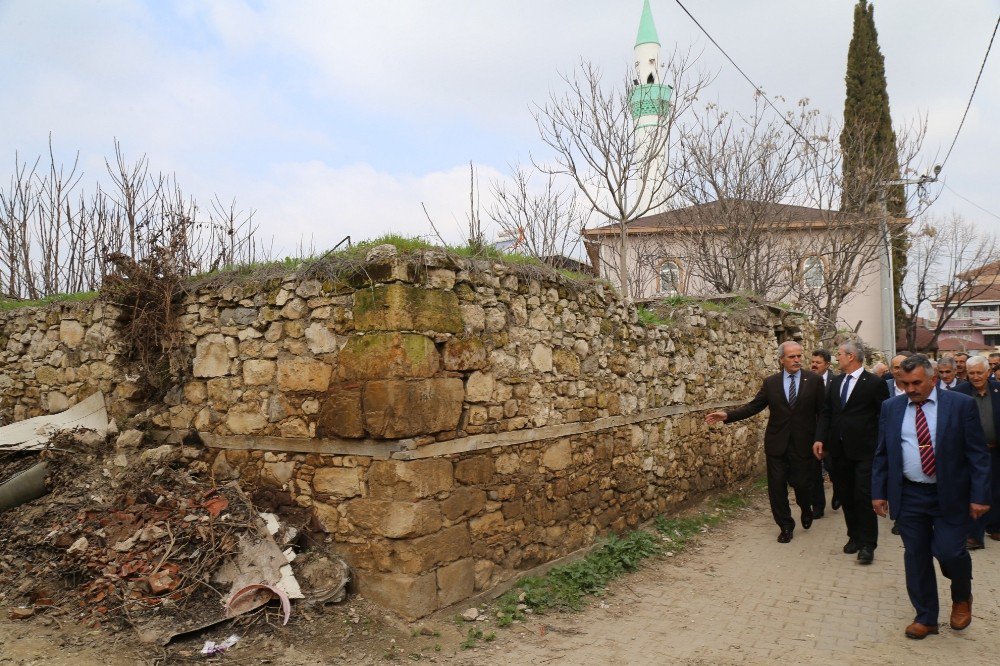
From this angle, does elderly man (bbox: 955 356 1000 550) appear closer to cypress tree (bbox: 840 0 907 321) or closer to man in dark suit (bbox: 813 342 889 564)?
man in dark suit (bbox: 813 342 889 564)

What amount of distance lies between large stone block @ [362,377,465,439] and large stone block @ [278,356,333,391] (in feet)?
1.33

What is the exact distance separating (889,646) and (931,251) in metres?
28.0

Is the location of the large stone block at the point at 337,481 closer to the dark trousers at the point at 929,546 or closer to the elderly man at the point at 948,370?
the dark trousers at the point at 929,546

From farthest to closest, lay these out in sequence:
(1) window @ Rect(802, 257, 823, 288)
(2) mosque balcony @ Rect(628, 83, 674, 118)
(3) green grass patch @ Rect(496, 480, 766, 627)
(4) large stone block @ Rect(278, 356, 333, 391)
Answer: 1. (1) window @ Rect(802, 257, 823, 288)
2. (2) mosque balcony @ Rect(628, 83, 674, 118)
3. (3) green grass patch @ Rect(496, 480, 766, 627)
4. (4) large stone block @ Rect(278, 356, 333, 391)

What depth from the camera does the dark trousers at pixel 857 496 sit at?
642 cm

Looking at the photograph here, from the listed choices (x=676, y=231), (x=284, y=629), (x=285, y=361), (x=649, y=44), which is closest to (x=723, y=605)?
(x=284, y=629)

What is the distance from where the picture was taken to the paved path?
442 cm

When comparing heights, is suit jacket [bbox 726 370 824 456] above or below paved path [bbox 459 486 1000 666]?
above

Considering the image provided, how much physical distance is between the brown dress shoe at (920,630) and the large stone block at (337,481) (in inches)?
140

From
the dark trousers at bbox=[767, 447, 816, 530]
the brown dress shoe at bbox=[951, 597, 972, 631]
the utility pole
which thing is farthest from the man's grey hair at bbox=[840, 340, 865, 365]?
the utility pole

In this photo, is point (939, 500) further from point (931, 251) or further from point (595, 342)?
point (931, 251)

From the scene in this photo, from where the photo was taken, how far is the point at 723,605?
539cm

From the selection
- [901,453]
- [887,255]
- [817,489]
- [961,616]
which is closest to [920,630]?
[961,616]

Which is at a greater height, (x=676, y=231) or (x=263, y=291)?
(x=676, y=231)
